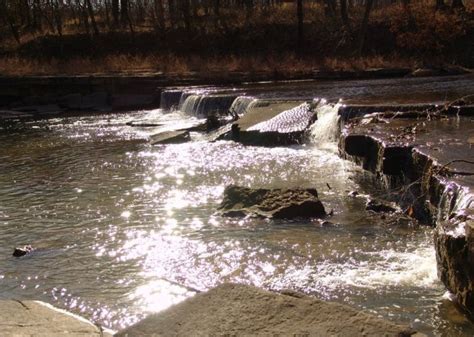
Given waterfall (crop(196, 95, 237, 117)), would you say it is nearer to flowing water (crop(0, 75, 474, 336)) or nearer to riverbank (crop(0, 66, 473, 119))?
riverbank (crop(0, 66, 473, 119))

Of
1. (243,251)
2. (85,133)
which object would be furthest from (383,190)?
(85,133)

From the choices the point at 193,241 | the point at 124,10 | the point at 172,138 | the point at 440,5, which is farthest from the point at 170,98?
the point at 124,10

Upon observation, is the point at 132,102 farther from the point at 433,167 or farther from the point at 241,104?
the point at 433,167

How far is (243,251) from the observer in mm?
6195

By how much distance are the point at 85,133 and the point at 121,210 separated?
28.0 feet

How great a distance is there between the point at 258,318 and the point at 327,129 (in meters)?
8.79

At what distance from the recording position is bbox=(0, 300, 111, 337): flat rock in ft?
13.4

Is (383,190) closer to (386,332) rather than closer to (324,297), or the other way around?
(324,297)

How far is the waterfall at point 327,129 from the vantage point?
12.1 m

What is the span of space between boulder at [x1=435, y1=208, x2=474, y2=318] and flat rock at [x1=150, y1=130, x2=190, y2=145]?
9.12 m

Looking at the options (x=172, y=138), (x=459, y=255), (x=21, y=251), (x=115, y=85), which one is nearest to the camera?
(x=459, y=255)

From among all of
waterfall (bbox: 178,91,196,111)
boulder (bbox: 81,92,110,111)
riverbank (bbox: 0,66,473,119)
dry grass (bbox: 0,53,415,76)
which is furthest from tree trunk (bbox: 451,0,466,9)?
boulder (bbox: 81,92,110,111)

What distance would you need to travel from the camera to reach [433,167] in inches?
262

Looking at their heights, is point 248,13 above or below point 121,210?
above
